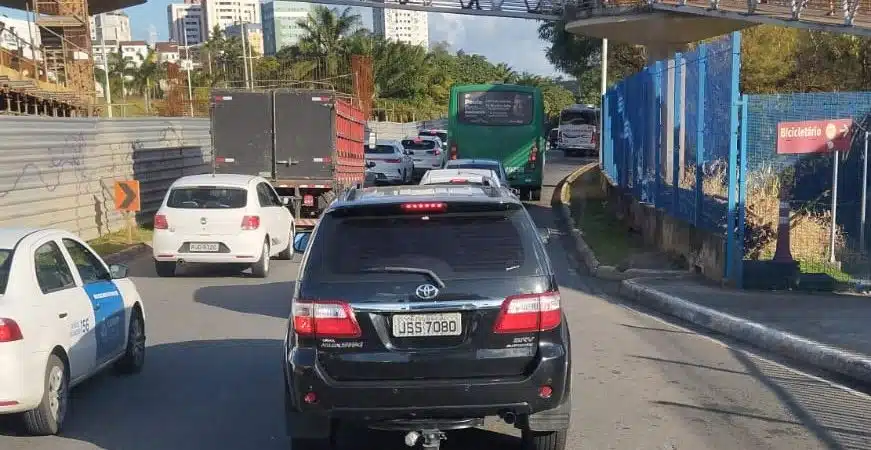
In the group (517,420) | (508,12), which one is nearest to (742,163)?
(517,420)

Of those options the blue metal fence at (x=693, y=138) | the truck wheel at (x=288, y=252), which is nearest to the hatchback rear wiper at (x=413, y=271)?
the blue metal fence at (x=693, y=138)

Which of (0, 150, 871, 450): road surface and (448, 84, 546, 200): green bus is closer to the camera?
(0, 150, 871, 450): road surface

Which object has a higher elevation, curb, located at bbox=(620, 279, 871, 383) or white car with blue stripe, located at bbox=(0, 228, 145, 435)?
white car with blue stripe, located at bbox=(0, 228, 145, 435)

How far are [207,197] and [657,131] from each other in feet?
A: 27.4

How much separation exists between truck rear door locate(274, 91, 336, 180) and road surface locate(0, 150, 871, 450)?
992 centimetres

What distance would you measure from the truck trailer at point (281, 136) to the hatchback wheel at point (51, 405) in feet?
46.6

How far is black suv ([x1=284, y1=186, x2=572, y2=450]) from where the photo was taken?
5352 millimetres

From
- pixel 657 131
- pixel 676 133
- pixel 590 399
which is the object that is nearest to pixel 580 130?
pixel 657 131

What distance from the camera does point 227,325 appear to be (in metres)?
11.4

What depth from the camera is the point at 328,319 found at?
5.36m

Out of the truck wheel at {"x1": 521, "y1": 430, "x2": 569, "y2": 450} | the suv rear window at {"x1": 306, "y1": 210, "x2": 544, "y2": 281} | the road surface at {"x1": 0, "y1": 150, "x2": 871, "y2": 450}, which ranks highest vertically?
the suv rear window at {"x1": 306, "y1": 210, "x2": 544, "y2": 281}

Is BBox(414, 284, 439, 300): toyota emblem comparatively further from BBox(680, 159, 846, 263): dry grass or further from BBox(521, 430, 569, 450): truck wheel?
BBox(680, 159, 846, 263): dry grass

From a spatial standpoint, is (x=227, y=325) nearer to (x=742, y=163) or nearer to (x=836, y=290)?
(x=742, y=163)

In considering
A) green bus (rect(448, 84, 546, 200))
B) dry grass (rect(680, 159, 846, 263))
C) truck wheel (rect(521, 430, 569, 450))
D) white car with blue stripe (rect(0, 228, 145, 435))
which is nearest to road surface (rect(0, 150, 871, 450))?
white car with blue stripe (rect(0, 228, 145, 435))
